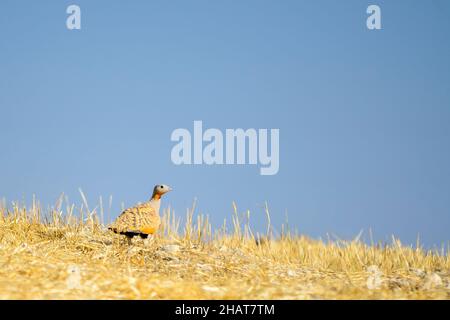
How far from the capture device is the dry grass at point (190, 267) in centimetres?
580

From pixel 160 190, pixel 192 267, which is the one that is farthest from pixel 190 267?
pixel 160 190

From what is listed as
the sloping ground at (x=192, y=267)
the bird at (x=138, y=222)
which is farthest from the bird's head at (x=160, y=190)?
the sloping ground at (x=192, y=267)

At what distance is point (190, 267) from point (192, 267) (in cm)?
3

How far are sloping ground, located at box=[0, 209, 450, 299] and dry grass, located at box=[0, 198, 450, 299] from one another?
12mm

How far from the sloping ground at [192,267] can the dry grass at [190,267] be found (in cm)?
1

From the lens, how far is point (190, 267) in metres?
7.75

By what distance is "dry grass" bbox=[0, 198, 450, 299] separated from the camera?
5.80 m

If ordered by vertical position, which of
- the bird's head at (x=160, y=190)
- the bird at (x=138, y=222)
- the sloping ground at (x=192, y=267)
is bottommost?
the sloping ground at (x=192, y=267)

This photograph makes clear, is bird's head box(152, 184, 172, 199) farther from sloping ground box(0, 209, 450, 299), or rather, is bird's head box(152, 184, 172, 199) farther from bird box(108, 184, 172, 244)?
sloping ground box(0, 209, 450, 299)

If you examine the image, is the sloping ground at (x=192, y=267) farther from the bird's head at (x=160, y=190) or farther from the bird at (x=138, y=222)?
the bird's head at (x=160, y=190)
